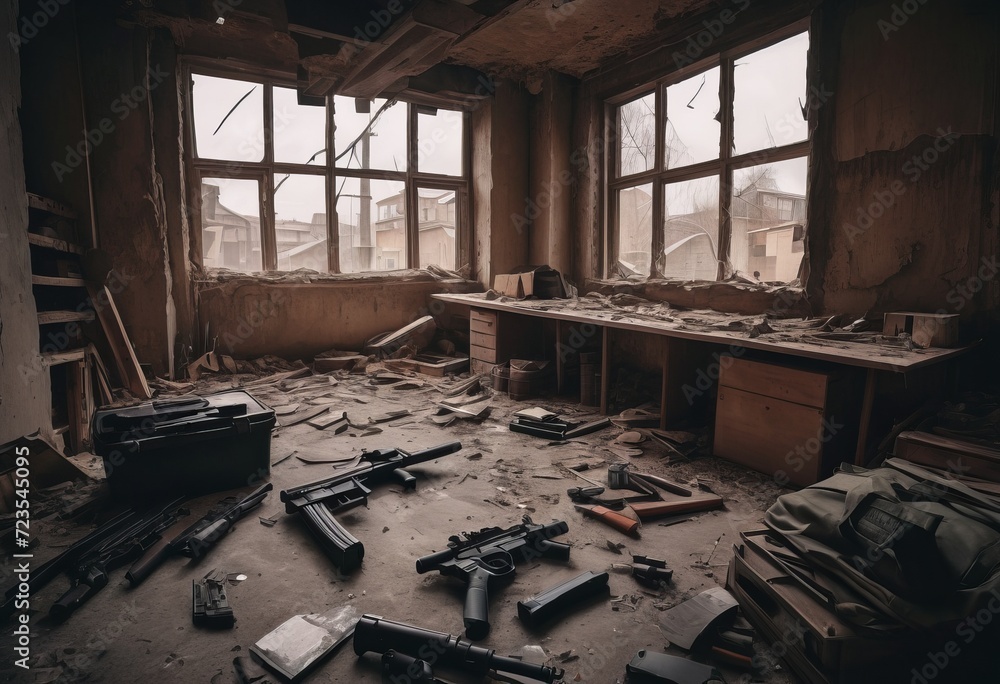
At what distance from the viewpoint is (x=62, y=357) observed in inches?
146

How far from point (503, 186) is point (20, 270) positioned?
5.37m

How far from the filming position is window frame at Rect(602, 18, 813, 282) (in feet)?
15.4


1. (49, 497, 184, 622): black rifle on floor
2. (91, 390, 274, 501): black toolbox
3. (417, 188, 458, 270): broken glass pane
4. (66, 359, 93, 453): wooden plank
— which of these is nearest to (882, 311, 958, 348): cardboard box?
(91, 390, 274, 501): black toolbox

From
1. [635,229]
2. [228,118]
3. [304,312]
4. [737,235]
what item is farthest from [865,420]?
[228,118]

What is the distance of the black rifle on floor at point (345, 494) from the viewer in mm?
2383

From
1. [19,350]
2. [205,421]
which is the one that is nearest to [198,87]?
[19,350]

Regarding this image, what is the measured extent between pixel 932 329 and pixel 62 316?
20.2 feet

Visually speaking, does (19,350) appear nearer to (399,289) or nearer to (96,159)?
(96,159)

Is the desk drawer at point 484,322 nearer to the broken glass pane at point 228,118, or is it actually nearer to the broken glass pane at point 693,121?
the broken glass pane at point 693,121

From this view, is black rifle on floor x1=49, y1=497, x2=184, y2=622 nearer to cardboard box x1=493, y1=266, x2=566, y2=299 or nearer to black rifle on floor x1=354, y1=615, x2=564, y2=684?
black rifle on floor x1=354, y1=615, x2=564, y2=684

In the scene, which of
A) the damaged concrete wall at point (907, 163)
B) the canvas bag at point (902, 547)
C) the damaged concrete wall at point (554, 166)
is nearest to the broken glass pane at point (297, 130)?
the damaged concrete wall at point (554, 166)

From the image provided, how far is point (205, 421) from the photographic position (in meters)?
2.98

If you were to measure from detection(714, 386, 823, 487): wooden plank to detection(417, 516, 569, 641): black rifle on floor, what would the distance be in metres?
1.63

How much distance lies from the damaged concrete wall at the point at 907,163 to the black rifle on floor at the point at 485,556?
3.19 meters
